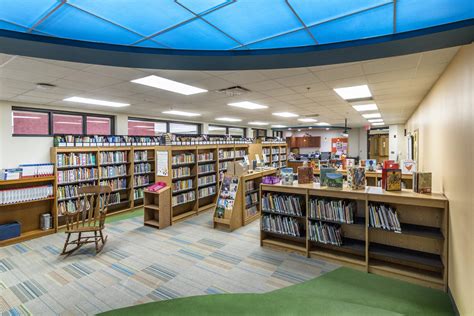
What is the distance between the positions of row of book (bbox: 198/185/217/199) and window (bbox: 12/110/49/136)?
3.78 meters

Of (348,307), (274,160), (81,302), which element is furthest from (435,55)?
(274,160)

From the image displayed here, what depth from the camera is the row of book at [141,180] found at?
22.5 ft

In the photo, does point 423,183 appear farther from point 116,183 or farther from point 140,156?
point 116,183

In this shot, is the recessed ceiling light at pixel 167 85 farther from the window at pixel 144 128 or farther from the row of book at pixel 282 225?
the window at pixel 144 128

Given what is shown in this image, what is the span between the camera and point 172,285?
306cm

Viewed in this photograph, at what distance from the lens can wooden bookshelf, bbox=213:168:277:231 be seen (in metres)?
5.07

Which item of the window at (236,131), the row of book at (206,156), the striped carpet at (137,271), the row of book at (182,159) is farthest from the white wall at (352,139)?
the striped carpet at (137,271)

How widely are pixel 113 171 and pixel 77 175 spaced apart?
2.79ft

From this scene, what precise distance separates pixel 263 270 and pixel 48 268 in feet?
10.1

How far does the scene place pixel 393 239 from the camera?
3.42m

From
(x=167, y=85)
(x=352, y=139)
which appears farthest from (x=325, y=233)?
(x=352, y=139)

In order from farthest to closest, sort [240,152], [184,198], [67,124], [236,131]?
1. [236,131]
2. [240,152]
3. [67,124]
4. [184,198]

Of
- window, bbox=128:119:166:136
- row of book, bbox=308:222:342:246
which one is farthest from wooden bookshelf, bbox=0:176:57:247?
row of book, bbox=308:222:342:246

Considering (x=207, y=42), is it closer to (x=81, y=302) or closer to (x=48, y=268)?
(x=81, y=302)
